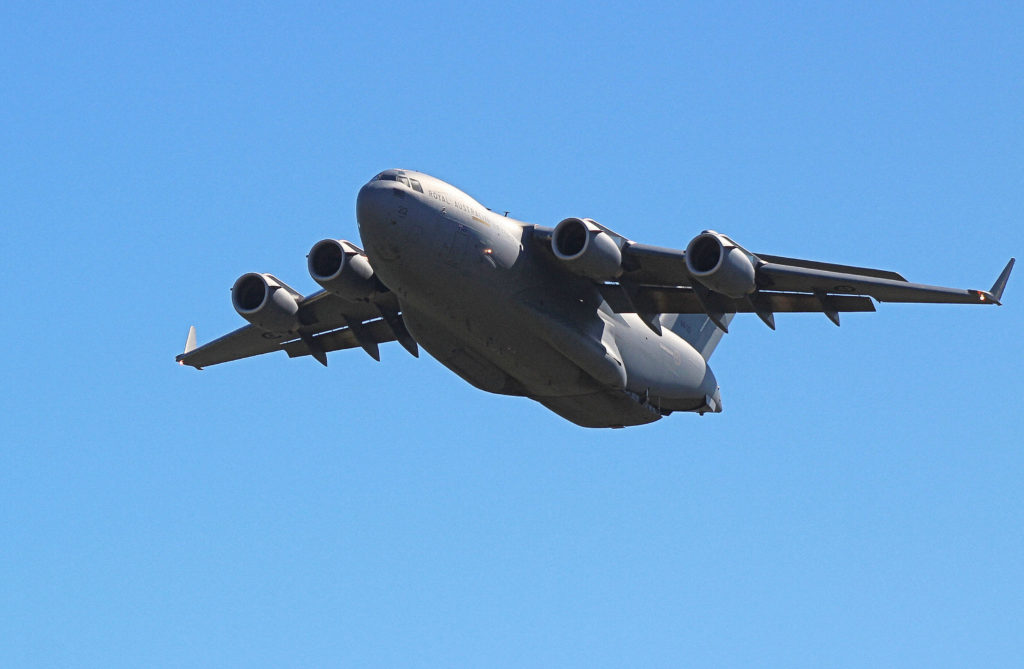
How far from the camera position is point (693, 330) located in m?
28.9

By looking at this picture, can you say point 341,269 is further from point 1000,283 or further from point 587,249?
point 1000,283

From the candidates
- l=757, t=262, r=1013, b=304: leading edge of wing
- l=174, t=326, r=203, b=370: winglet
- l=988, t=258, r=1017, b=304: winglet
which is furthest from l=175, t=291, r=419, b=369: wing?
l=988, t=258, r=1017, b=304: winglet

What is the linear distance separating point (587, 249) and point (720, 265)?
6.52 feet

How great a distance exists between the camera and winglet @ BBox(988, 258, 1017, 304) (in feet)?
76.1

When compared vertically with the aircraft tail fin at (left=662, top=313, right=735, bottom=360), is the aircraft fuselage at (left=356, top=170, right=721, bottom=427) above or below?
below

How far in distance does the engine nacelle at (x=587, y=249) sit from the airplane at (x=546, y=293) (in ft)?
0.07

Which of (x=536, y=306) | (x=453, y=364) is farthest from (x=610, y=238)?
(x=453, y=364)

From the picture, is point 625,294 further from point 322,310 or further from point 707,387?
point 322,310

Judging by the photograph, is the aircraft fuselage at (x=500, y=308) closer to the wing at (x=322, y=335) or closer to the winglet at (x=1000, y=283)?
the wing at (x=322, y=335)

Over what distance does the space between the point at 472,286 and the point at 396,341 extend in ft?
15.4

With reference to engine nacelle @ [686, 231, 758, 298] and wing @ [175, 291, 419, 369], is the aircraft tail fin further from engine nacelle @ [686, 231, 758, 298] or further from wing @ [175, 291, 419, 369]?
wing @ [175, 291, 419, 369]

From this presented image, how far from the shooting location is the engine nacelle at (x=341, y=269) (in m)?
25.3

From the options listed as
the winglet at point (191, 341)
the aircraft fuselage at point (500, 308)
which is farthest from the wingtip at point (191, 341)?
the aircraft fuselage at point (500, 308)

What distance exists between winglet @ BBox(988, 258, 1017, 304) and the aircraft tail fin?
5.89m
